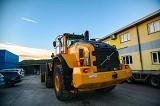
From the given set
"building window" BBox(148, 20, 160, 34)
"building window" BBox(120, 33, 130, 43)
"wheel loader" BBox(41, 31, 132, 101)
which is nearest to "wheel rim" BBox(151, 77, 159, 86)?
"building window" BBox(148, 20, 160, 34)

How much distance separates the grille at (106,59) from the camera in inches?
221

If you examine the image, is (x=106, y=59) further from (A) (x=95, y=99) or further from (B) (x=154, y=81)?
(B) (x=154, y=81)

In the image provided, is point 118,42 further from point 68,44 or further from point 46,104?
point 46,104

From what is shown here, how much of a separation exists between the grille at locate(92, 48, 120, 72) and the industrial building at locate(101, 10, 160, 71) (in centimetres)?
758

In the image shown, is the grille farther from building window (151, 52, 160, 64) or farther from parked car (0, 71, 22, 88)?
parked car (0, 71, 22, 88)

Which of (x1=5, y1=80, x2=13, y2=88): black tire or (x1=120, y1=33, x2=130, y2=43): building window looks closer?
(x1=5, y1=80, x2=13, y2=88): black tire

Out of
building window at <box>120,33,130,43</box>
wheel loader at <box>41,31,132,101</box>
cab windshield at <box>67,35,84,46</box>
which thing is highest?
building window at <box>120,33,130,43</box>

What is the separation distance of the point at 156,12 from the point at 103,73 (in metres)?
9.02

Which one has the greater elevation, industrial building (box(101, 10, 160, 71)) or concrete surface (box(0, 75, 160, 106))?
industrial building (box(101, 10, 160, 71))

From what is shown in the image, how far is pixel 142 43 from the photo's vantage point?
13.7 metres

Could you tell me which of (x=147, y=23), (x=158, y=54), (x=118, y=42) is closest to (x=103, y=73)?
(x=158, y=54)

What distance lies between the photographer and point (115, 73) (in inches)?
218

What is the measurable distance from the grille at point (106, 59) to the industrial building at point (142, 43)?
7.58 metres

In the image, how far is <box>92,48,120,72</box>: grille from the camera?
5613 mm
